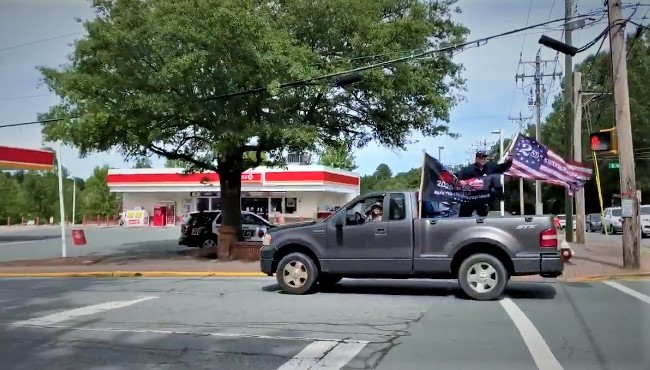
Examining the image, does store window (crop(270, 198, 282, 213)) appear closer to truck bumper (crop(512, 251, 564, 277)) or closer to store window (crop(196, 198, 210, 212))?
store window (crop(196, 198, 210, 212))

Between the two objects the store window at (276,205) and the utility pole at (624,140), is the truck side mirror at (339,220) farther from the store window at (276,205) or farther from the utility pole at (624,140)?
the store window at (276,205)

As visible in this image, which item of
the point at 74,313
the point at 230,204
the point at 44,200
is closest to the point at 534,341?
the point at 74,313

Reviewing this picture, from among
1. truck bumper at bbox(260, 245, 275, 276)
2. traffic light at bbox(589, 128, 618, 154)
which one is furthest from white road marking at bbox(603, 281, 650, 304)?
truck bumper at bbox(260, 245, 275, 276)

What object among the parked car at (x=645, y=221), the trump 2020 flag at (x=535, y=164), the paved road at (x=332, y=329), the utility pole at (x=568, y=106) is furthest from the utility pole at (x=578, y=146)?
the paved road at (x=332, y=329)

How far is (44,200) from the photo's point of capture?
3120 inches

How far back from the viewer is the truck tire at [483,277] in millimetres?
10695

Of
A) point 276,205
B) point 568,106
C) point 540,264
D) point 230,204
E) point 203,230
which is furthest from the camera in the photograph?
point 276,205

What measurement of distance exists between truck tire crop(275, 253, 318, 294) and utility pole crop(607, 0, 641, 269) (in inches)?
317

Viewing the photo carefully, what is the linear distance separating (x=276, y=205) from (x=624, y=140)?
38.0m

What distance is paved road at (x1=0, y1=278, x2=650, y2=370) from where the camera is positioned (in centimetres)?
692

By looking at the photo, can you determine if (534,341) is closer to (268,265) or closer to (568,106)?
(268,265)

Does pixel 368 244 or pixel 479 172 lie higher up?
pixel 479 172

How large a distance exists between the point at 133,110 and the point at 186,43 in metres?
2.51

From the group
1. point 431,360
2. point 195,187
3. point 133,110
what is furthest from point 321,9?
point 195,187
